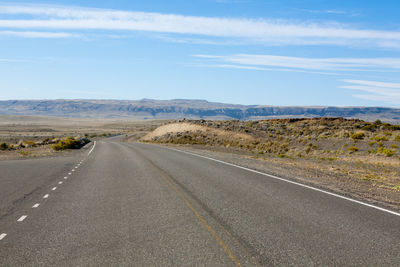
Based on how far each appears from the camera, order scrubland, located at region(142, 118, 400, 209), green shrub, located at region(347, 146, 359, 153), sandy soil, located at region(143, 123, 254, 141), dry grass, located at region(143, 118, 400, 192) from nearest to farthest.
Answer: scrubland, located at region(142, 118, 400, 209), dry grass, located at region(143, 118, 400, 192), green shrub, located at region(347, 146, 359, 153), sandy soil, located at region(143, 123, 254, 141)

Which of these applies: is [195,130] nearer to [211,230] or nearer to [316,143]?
[316,143]

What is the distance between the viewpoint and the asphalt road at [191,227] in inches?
231

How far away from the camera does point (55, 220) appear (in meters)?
8.24

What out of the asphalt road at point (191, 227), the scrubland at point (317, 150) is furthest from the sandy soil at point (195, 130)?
the asphalt road at point (191, 227)

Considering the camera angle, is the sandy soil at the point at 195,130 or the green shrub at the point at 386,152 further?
the sandy soil at the point at 195,130

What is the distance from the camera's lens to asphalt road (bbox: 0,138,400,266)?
5855mm

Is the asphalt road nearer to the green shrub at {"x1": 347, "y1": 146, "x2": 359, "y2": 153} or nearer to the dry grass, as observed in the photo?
the dry grass

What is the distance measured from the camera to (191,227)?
24.8 ft

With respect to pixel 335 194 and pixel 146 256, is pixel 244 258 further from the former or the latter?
pixel 335 194

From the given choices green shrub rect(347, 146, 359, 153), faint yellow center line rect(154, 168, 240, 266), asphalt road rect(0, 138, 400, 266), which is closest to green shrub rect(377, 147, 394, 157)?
green shrub rect(347, 146, 359, 153)

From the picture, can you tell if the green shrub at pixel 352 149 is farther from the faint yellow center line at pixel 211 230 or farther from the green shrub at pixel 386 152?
the faint yellow center line at pixel 211 230

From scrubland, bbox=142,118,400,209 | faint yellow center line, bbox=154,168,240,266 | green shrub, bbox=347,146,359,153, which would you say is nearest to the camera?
faint yellow center line, bbox=154,168,240,266

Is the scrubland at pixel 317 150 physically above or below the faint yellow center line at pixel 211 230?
below

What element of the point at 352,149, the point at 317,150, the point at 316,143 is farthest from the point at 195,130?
the point at 352,149
